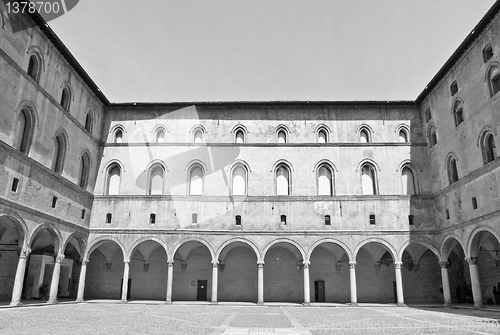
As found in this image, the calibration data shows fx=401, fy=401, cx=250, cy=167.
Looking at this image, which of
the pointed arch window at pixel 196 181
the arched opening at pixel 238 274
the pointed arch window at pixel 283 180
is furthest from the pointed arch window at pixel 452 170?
the pointed arch window at pixel 196 181

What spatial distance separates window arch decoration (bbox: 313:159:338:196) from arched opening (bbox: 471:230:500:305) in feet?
30.5

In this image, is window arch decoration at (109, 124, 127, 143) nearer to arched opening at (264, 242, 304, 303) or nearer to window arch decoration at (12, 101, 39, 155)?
window arch decoration at (12, 101, 39, 155)

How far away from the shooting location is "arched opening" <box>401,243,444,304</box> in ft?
89.0

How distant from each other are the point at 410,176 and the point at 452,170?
3.14m

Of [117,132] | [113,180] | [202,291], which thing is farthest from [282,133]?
[202,291]

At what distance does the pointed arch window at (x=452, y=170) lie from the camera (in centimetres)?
2417

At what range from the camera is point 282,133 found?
28547 mm

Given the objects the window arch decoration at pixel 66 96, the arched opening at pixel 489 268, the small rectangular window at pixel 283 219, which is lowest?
the arched opening at pixel 489 268

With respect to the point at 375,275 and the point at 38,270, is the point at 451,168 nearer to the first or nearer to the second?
the point at 375,275

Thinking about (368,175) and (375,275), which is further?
(375,275)

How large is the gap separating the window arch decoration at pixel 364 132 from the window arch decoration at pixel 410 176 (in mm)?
2832

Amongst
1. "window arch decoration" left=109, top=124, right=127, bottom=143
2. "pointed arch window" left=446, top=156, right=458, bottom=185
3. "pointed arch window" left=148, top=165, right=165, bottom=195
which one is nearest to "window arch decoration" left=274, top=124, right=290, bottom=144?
"pointed arch window" left=148, top=165, right=165, bottom=195

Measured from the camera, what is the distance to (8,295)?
946 inches

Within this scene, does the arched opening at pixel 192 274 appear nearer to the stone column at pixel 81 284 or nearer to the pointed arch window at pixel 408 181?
the stone column at pixel 81 284
